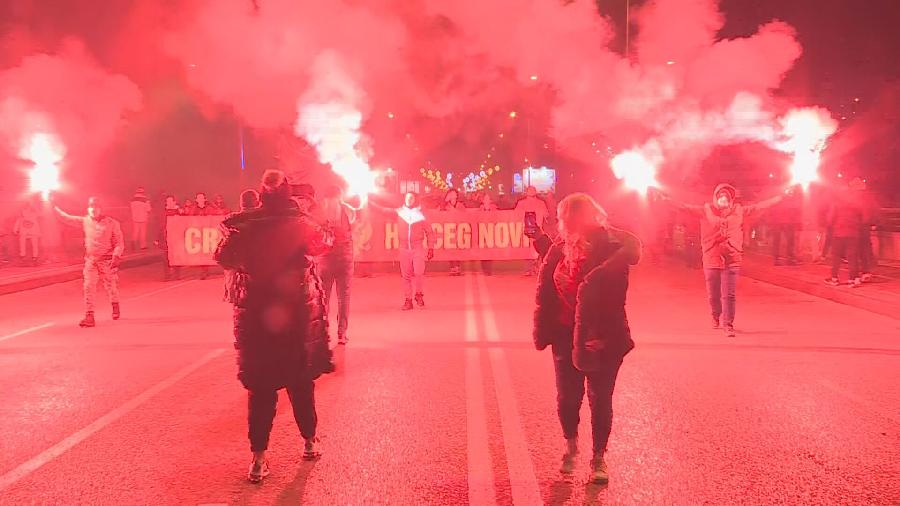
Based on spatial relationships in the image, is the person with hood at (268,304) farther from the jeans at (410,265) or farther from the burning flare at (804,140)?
the burning flare at (804,140)

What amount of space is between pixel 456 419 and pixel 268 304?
6.10 feet

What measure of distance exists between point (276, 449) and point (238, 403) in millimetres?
1348

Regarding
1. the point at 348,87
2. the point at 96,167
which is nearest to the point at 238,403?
the point at 348,87

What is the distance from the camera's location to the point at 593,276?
173 inches

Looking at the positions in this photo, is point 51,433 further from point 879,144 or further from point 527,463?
point 879,144

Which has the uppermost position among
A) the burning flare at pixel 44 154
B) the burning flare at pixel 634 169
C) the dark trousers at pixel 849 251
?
the burning flare at pixel 44 154

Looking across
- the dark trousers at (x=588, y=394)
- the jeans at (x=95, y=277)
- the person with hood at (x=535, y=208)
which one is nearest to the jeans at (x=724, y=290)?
the dark trousers at (x=588, y=394)

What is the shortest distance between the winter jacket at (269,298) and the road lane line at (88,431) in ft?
4.85

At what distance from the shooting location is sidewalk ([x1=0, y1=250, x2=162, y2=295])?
15924mm

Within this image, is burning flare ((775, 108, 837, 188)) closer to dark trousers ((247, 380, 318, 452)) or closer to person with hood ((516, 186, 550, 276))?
person with hood ((516, 186, 550, 276))

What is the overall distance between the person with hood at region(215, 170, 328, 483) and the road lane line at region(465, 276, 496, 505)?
3.79 ft

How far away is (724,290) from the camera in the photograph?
9.49m

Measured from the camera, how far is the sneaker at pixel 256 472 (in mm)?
4582

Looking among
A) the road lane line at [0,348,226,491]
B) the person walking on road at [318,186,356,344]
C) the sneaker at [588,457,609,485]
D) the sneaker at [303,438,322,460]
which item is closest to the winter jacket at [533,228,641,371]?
the sneaker at [588,457,609,485]
